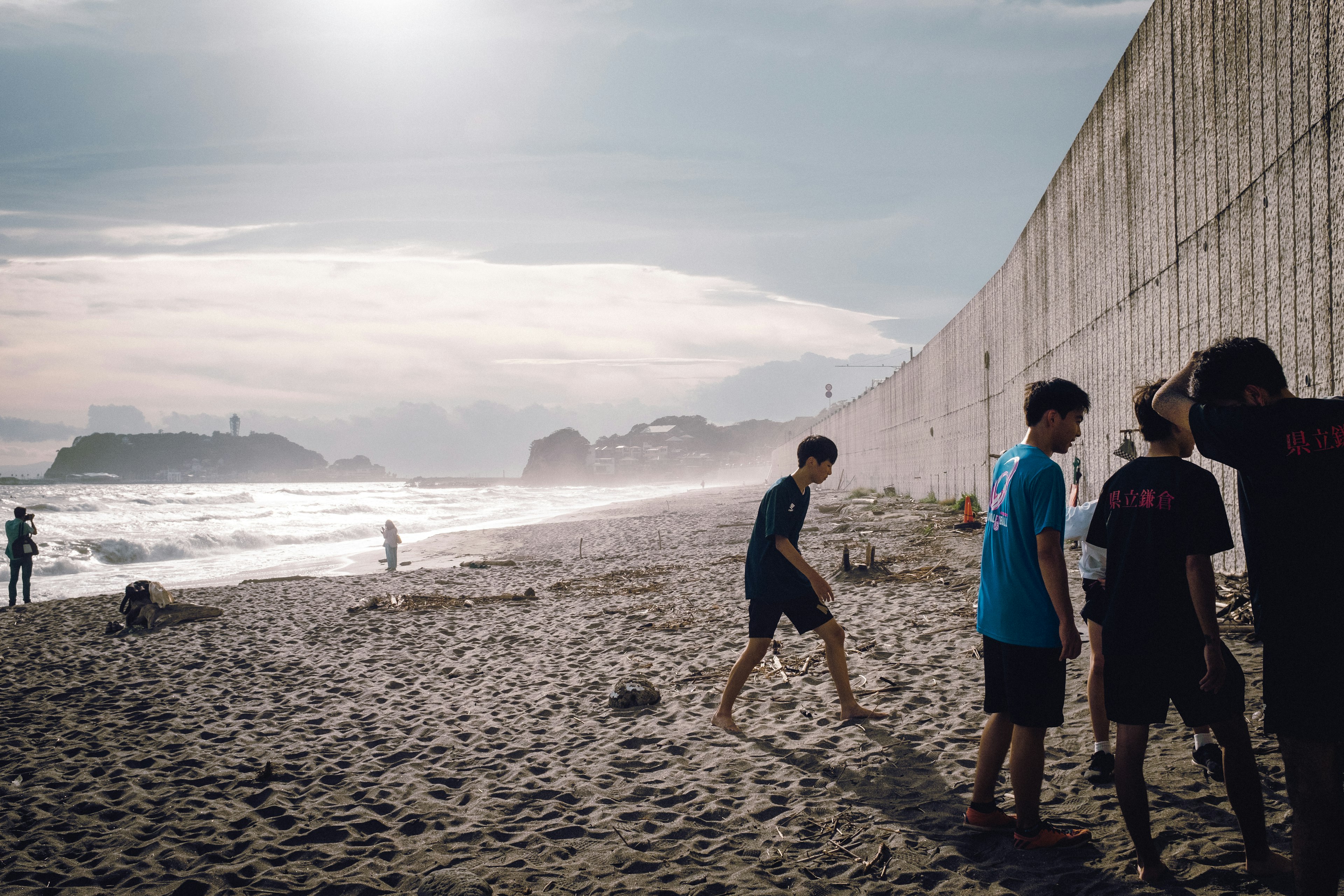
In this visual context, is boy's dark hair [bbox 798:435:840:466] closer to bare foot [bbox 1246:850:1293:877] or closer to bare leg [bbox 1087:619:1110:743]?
bare leg [bbox 1087:619:1110:743]

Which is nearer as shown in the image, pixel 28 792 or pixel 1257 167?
pixel 28 792

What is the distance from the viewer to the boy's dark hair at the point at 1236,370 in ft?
6.81

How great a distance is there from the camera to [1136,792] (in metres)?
2.50

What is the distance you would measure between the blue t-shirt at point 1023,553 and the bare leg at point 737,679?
1721 millimetres

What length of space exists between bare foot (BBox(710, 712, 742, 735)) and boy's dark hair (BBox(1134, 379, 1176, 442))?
3.01 meters

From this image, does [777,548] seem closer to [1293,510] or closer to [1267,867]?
[1267,867]

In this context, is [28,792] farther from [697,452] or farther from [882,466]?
[697,452]

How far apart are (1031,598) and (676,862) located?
1886 millimetres

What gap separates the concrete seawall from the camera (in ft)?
14.6

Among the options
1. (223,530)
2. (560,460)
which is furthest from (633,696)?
(560,460)

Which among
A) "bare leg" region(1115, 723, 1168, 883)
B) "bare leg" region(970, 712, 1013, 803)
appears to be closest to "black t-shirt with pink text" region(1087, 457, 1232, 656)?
"bare leg" region(1115, 723, 1168, 883)

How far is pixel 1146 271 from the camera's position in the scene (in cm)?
727

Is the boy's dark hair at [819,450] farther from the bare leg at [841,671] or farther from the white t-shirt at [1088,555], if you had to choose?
the white t-shirt at [1088,555]

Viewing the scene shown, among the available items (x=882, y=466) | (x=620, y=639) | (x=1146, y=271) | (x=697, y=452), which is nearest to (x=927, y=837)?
(x=620, y=639)
